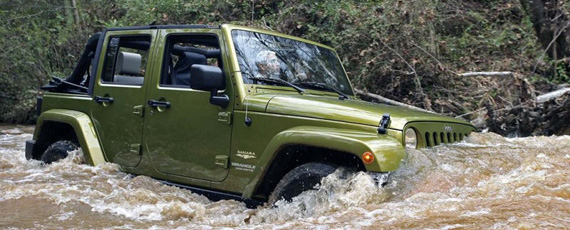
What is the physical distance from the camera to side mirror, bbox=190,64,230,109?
4.06 m

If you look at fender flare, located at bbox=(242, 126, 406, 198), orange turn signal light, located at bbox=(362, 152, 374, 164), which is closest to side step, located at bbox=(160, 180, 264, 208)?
fender flare, located at bbox=(242, 126, 406, 198)

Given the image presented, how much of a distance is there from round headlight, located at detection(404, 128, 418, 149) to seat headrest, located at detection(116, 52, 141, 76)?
9.90 ft

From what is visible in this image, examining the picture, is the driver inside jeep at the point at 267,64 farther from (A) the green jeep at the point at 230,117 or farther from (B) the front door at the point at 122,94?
(B) the front door at the point at 122,94

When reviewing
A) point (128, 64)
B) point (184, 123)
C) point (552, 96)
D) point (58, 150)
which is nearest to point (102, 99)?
point (128, 64)

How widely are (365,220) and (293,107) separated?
1.06 meters

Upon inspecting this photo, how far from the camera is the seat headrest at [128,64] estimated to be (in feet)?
18.3

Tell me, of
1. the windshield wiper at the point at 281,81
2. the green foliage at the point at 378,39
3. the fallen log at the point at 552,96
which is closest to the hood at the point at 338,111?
the windshield wiper at the point at 281,81

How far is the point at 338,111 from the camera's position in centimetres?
389

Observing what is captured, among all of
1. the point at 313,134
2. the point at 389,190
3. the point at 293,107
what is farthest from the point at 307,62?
the point at 389,190

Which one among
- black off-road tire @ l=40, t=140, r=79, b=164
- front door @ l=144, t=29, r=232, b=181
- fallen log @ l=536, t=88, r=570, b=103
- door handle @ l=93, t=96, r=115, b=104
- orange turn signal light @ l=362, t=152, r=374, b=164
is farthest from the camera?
fallen log @ l=536, t=88, r=570, b=103

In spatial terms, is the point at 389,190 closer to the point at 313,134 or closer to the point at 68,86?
the point at 313,134

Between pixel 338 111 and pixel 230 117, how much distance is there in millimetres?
875

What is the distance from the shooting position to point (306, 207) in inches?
148

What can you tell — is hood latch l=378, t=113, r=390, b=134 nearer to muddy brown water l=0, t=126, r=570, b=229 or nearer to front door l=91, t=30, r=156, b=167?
muddy brown water l=0, t=126, r=570, b=229
